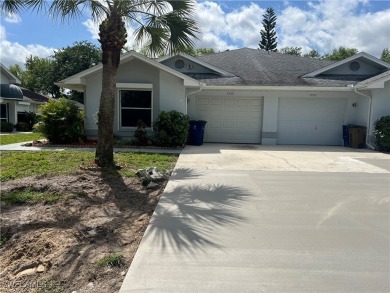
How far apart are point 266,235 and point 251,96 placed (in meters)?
11.5

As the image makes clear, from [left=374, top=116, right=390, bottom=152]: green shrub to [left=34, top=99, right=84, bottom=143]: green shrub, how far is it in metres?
12.0

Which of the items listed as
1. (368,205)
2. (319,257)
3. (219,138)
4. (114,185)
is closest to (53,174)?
(114,185)

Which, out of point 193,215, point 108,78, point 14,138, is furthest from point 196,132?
point 14,138

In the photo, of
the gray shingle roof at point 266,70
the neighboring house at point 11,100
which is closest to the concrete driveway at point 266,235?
the gray shingle roof at point 266,70

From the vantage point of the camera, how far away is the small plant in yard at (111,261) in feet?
11.1

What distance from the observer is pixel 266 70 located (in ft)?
53.9

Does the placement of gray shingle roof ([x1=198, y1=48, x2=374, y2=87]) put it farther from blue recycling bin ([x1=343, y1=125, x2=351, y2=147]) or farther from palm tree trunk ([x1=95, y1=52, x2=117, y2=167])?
palm tree trunk ([x1=95, y1=52, x2=117, y2=167])

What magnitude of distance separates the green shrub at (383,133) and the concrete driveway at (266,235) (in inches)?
219

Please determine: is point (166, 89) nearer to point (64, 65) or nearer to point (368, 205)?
point (368, 205)

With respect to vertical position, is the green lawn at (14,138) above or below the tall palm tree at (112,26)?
below

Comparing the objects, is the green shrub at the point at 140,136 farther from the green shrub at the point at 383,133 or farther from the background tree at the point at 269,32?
the background tree at the point at 269,32

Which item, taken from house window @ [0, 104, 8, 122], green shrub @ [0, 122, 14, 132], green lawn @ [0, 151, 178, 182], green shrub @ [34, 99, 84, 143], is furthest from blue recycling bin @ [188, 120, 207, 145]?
house window @ [0, 104, 8, 122]

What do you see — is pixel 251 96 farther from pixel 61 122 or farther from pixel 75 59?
pixel 75 59

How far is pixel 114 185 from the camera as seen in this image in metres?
6.62
